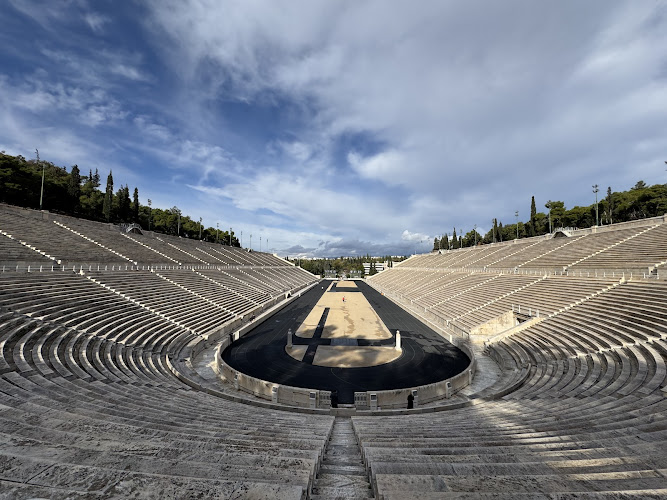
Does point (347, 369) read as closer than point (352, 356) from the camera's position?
Yes

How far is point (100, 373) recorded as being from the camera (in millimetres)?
10969

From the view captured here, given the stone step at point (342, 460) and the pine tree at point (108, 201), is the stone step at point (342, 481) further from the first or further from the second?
the pine tree at point (108, 201)

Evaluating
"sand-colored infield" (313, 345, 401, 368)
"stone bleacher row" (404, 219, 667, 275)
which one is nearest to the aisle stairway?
"sand-colored infield" (313, 345, 401, 368)

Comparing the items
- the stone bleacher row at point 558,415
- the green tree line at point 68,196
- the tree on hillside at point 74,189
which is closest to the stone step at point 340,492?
the stone bleacher row at point 558,415

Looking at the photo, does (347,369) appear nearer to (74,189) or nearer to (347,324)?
(347,324)

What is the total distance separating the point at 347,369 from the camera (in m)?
16.8

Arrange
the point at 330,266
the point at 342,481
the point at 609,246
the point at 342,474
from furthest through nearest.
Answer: the point at 330,266 < the point at 609,246 < the point at 342,474 < the point at 342,481

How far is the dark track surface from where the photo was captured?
48.9 ft

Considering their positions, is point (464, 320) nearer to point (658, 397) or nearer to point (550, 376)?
point (550, 376)

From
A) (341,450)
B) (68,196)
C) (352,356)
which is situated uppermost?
(68,196)

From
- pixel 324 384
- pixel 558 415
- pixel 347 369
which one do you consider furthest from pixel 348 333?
pixel 558 415

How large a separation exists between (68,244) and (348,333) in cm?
2855

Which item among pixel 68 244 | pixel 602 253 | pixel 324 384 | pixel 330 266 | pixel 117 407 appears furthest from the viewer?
pixel 330 266

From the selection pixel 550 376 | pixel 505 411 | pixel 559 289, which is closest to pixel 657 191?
pixel 559 289
